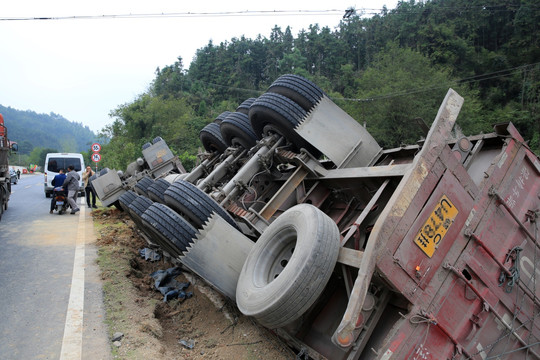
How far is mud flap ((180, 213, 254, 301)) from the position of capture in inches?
155

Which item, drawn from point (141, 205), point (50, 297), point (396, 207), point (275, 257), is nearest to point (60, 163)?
point (141, 205)

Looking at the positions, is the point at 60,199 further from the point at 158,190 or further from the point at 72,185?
the point at 158,190

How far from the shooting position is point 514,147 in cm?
370

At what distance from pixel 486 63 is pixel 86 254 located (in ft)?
149

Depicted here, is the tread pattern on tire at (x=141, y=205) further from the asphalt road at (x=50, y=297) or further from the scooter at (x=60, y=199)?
the scooter at (x=60, y=199)

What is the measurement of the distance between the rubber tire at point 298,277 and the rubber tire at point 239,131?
3052 mm

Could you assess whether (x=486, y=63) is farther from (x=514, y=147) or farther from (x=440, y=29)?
(x=514, y=147)

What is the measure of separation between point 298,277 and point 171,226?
174 centimetres

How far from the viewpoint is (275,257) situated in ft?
12.3

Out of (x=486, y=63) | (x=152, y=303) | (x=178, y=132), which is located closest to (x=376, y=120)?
(x=178, y=132)

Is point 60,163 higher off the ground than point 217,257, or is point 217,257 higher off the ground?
point 217,257

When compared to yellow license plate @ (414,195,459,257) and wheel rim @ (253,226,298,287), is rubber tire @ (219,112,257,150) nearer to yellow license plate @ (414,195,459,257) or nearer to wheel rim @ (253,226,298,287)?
wheel rim @ (253,226,298,287)

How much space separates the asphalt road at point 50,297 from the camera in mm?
3457

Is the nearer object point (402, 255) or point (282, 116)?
point (402, 255)
